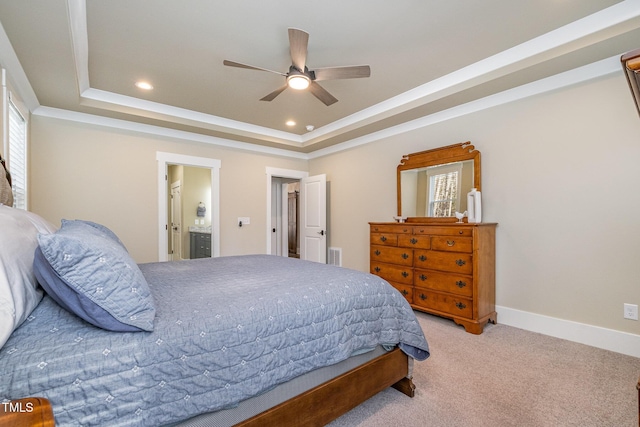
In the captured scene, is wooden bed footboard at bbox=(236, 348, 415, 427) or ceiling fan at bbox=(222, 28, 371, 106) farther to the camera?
ceiling fan at bbox=(222, 28, 371, 106)

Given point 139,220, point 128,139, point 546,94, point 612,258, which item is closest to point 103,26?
point 128,139

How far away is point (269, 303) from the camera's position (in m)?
1.34

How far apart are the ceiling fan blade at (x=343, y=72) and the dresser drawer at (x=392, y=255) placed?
2.01m

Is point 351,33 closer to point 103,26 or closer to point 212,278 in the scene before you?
point 103,26

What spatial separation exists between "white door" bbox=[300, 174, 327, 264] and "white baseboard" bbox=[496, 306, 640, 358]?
9.20 feet

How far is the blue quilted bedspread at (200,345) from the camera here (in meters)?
0.85

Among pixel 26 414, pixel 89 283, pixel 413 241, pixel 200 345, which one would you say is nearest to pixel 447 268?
pixel 413 241

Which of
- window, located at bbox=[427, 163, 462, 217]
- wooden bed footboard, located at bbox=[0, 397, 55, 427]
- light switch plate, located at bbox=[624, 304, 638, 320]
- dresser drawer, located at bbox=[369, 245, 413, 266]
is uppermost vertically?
window, located at bbox=[427, 163, 462, 217]

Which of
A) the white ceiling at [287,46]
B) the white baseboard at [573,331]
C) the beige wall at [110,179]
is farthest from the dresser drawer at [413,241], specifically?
the beige wall at [110,179]

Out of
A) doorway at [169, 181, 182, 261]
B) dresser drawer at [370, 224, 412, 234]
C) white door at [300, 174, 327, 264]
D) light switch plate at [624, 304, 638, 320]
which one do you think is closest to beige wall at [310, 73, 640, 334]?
light switch plate at [624, 304, 638, 320]

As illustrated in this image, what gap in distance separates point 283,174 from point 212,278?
3.71 metres

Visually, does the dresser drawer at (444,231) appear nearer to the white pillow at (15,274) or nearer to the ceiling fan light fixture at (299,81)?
the ceiling fan light fixture at (299,81)

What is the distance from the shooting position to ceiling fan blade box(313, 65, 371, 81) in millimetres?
Answer: 2285

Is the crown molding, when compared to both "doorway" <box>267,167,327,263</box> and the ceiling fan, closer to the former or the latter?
"doorway" <box>267,167,327,263</box>
